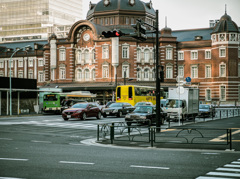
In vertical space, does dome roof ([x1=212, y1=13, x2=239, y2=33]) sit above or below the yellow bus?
above

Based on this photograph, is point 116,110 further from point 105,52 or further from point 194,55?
point 194,55

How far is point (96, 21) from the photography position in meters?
77.2

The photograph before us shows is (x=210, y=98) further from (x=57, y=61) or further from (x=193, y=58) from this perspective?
(x=57, y=61)

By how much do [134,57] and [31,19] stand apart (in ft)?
243

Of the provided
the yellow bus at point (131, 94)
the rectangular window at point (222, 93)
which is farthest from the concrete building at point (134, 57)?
the yellow bus at point (131, 94)

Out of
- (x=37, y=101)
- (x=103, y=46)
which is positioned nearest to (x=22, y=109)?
(x=37, y=101)

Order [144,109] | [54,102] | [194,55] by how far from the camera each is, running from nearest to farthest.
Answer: [144,109], [54,102], [194,55]

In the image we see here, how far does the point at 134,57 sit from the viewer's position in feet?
232

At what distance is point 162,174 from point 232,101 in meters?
61.8

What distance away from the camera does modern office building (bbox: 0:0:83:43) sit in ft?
429

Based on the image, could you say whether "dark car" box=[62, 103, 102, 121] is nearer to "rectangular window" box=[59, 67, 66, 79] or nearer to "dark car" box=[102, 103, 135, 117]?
"dark car" box=[102, 103, 135, 117]

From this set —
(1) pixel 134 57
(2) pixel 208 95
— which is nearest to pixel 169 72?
(1) pixel 134 57

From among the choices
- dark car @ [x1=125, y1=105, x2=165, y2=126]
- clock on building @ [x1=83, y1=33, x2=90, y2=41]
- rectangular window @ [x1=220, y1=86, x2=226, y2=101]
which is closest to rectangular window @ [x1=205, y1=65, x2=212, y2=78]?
rectangular window @ [x1=220, y1=86, x2=226, y2=101]

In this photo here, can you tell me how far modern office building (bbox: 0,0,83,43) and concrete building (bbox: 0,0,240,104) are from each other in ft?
182
